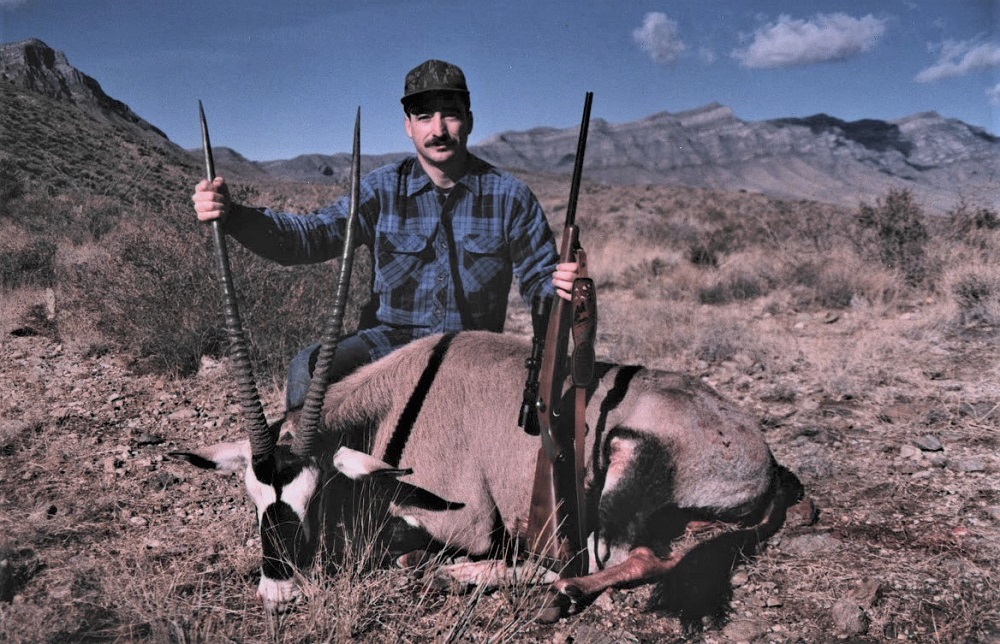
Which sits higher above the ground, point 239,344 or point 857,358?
point 239,344

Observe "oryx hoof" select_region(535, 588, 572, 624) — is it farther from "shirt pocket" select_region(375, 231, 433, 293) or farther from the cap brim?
the cap brim

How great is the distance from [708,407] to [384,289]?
217 centimetres

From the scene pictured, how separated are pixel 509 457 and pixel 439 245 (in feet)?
5.10

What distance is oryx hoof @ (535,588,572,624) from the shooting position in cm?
303

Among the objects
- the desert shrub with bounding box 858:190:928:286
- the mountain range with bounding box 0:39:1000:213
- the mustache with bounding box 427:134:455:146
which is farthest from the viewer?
the mountain range with bounding box 0:39:1000:213

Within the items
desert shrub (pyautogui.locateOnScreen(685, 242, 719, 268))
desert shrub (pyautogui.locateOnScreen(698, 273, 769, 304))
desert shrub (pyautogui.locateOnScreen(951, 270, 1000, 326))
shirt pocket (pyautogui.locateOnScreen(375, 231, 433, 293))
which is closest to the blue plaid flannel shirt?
shirt pocket (pyautogui.locateOnScreen(375, 231, 433, 293))

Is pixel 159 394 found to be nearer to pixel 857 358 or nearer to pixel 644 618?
pixel 644 618

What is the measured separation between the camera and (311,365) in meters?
3.92

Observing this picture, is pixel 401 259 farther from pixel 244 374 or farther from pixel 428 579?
pixel 428 579

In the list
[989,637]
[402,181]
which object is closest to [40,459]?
[402,181]

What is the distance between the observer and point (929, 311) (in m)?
7.82

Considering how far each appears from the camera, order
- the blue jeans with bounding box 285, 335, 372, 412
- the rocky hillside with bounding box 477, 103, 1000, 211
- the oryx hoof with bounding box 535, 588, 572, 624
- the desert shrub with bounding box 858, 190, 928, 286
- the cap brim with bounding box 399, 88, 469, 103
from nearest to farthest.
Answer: the oryx hoof with bounding box 535, 588, 572, 624
the blue jeans with bounding box 285, 335, 372, 412
the cap brim with bounding box 399, 88, 469, 103
the desert shrub with bounding box 858, 190, 928, 286
the rocky hillside with bounding box 477, 103, 1000, 211

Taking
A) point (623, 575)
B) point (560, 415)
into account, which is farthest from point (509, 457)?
point (623, 575)

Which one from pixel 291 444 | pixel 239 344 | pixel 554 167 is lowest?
pixel 291 444
